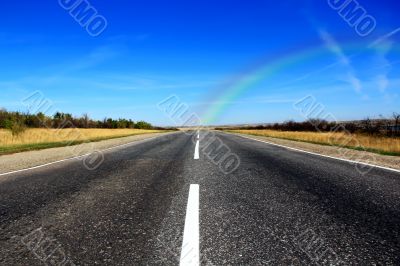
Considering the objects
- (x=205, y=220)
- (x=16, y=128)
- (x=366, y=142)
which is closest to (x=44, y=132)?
(x=16, y=128)

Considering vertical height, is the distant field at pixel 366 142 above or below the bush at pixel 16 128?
below

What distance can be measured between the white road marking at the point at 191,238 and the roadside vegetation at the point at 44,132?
43.5ft

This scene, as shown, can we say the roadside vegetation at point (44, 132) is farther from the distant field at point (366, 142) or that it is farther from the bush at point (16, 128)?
the distant field at point (366, 142)

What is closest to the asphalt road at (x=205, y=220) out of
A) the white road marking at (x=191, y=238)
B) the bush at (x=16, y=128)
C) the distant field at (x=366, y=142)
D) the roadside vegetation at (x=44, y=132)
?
the white road marking at (x=191, y=238)

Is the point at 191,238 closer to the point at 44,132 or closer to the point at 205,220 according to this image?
the point at 205,220

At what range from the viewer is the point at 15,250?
9.61ft

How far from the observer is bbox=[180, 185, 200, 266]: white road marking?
2680mm

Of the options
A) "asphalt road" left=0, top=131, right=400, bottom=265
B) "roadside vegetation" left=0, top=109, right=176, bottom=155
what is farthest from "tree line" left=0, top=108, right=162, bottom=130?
"asphalt road" left=0, top=131, right=400, bottom=265

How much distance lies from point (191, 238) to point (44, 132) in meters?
26.4

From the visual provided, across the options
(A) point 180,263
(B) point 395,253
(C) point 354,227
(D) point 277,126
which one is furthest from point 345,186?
(D) point 277,126

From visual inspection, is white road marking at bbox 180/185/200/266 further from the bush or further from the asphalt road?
the bush

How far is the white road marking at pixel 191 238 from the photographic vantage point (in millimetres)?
2680

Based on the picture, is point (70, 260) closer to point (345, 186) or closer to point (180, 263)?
point (180, 263)

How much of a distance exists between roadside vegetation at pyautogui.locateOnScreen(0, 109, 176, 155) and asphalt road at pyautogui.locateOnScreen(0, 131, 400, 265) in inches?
462
